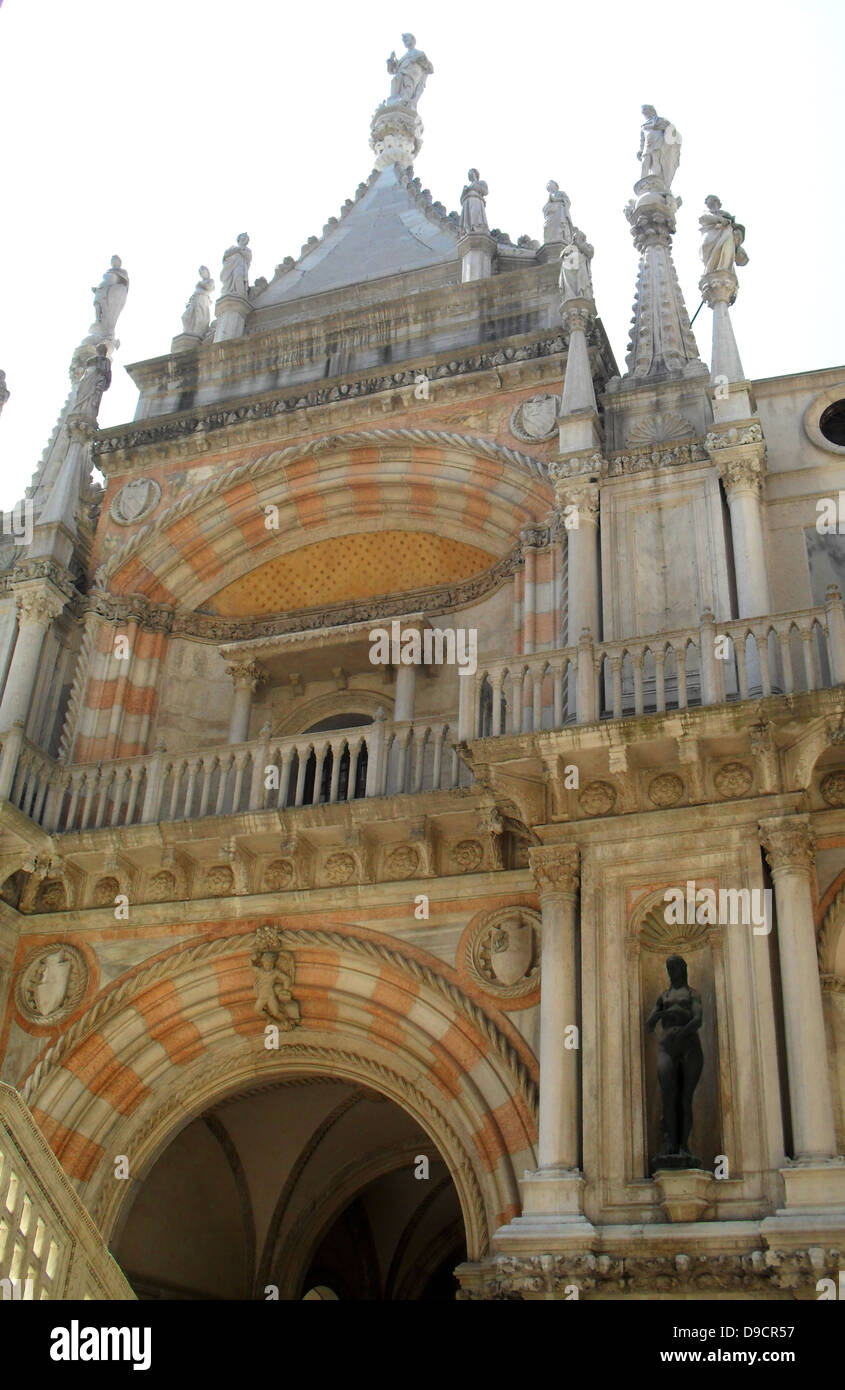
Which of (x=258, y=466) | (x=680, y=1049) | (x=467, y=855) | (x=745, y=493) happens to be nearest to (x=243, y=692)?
(x=258, y=466)

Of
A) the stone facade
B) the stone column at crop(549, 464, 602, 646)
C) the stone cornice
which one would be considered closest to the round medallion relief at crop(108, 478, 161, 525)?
the stone facade

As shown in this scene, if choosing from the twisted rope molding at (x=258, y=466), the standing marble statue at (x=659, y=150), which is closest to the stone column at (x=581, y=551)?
the twisted rope molding at (x=258, y=466)

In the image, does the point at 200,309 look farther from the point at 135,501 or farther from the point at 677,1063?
the point at 677,1063

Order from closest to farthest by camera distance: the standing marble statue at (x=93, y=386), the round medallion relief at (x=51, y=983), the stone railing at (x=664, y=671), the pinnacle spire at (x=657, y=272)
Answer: the stone railing at (x=664, y=671) → the round medallion relief at (x=51, y=983) → the pinnacle spire at (x=657, y=272) → the standing marble statue at (x=93, y=386)

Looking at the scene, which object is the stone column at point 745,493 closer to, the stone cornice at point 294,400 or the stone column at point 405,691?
the stone cornice at point 294,400

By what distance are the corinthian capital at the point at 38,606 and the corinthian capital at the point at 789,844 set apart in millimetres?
7876

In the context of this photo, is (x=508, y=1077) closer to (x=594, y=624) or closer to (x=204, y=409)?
(x=594, y=624)

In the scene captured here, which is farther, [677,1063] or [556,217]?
[556,217]

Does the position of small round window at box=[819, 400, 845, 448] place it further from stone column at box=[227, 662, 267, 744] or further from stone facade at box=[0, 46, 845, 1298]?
stone column at box=[227, 662, 267, 744]

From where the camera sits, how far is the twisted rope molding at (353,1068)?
35.3 feet

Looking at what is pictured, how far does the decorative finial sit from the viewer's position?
66.5 feet

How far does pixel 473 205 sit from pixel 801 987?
443 inches

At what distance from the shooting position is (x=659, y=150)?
15.7m

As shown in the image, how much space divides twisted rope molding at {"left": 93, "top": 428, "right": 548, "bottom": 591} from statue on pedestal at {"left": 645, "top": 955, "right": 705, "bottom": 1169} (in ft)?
21.5
